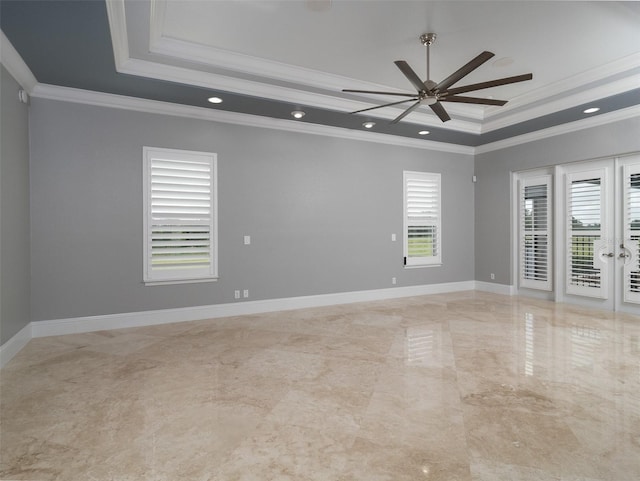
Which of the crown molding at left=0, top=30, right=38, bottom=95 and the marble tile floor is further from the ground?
the crown molding at left=0, top=30, right=38, bottom=95

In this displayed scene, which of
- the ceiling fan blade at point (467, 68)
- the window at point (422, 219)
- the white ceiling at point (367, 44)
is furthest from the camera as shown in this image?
the window at point (422, 219)

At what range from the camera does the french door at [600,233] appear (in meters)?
5.06

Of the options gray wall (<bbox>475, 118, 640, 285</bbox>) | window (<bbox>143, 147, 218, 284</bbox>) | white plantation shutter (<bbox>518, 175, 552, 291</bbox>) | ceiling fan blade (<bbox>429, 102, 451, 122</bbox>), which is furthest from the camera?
white plantation shutter (<bbox>518, 175, 552, 291</bbox>)

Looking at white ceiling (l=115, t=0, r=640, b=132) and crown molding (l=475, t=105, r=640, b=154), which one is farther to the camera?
crown molding (l=475, t=105, r=640, b=154)

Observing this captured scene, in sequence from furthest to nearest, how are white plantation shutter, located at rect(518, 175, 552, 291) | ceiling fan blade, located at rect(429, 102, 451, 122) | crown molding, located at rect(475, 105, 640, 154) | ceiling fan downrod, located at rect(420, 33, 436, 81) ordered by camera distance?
white plantation shutter, located at rect(518, 175, 552, 291) → crown molding, located at rect(475, 105, 640, 154) → ceiling fan blade, located at rect(429, 102, 451, 122) → ceiling fan downrod, located at rect(420, 33, 436, 81)

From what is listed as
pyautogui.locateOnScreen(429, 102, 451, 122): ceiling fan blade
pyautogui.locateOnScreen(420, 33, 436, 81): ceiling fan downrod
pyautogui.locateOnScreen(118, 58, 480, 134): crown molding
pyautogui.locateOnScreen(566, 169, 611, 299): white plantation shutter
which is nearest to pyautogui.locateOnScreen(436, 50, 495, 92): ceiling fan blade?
pyautogui.locateOnScreen(429, 102, 451, 122): ceiling fan blade

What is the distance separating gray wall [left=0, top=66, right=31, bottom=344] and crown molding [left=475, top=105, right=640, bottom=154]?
7.21 m

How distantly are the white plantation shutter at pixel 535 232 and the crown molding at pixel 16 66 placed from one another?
7.33m

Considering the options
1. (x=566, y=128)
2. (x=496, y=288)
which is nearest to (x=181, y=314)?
(x=496, y=288)

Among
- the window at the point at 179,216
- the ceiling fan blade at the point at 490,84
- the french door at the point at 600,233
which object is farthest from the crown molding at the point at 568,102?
the window at the point at 179,216

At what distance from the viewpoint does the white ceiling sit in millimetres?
3213

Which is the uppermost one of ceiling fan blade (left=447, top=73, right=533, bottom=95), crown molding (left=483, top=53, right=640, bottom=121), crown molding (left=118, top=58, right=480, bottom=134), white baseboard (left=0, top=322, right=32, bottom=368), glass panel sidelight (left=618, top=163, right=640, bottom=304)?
crown molding (left=483, top=53, right=640, bottom=121)

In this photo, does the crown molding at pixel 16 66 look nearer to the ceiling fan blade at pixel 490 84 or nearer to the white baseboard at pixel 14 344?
the white baseboard at pixel 14 344

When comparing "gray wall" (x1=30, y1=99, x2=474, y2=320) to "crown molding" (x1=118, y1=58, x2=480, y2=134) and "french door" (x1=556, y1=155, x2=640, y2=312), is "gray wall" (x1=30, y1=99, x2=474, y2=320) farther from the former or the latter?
"french door" (x1=556, y1=155, x2=640, y2=312)
